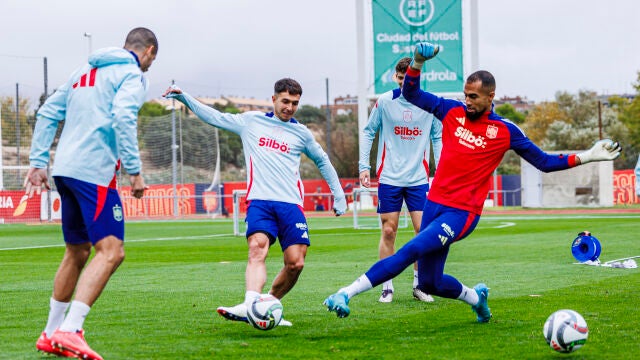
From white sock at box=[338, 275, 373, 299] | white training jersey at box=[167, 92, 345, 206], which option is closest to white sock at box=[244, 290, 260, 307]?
white sock at box=[338, 275, 373, 299]

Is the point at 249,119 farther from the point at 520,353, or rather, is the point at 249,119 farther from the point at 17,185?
the point at 17,185

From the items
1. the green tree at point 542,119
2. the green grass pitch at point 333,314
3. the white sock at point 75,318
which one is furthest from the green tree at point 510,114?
the white sock at point 75,318

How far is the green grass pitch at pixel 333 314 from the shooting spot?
609cm

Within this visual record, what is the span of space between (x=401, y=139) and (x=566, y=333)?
400 cm

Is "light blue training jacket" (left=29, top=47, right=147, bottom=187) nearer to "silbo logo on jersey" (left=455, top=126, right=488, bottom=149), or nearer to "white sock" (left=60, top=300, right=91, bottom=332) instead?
"white sock" (left=60, top=300, right=91, bottom=332)

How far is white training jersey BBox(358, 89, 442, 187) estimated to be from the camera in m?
9.38

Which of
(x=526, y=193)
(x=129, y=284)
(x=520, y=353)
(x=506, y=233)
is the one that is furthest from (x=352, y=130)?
(x=520, y=353)

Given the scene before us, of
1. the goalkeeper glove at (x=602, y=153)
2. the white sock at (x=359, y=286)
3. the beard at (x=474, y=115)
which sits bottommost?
the white sock at (x=359, y=286)

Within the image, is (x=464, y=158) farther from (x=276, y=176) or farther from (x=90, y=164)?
(x=90, y=164)

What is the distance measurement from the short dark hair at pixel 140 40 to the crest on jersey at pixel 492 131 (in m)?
2.56

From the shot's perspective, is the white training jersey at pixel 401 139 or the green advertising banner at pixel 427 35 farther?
the green advertising banner at pixel 427 35

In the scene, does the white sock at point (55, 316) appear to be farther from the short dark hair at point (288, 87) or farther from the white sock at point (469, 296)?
the white sock at point (469, 296)

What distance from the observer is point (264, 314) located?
6492mm

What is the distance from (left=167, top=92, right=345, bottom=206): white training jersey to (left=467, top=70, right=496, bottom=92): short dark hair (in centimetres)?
150
